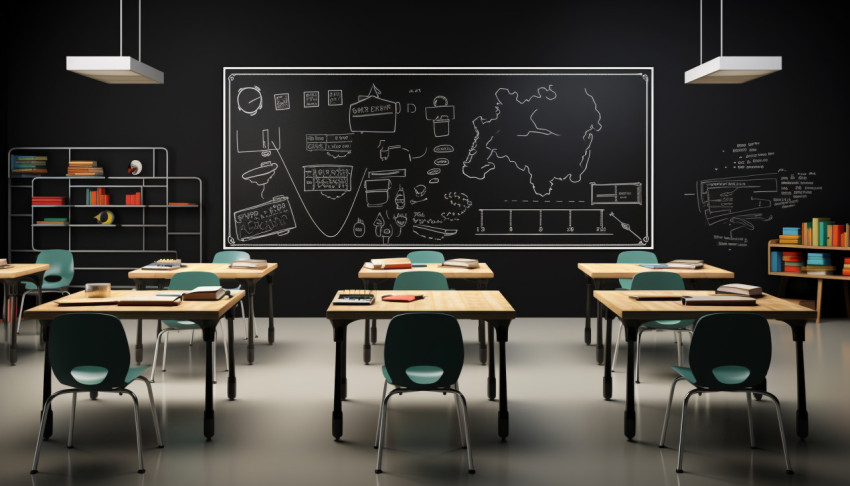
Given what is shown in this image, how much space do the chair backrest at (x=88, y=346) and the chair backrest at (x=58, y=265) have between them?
4405 millimetres

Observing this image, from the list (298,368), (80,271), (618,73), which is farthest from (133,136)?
(618,73)

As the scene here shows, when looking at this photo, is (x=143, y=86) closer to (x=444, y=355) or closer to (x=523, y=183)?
(x=523, y=183)

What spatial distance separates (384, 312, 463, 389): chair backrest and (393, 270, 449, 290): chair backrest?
5.97 feet

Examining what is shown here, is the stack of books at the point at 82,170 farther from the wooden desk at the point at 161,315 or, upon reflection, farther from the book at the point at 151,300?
the wooden desk at the point at 161,315

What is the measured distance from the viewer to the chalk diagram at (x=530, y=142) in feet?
27.2

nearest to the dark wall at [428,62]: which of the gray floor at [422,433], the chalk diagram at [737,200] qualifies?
the chalk diagram at [737,200]

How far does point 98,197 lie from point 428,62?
387cm

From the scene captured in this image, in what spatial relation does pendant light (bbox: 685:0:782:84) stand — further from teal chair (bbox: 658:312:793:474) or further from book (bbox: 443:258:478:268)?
teal chair (bbox: 658:312:793:474)

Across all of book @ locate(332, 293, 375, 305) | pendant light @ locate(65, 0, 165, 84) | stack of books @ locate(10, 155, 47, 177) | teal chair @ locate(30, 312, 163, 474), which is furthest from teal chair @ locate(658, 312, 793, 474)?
stack of books @ locate(10, 155, 47, 177)

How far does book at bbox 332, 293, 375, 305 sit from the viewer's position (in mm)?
4277

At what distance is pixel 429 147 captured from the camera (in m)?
8.30

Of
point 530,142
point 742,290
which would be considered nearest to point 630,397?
point 742,290

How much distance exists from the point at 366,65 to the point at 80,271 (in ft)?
12.8

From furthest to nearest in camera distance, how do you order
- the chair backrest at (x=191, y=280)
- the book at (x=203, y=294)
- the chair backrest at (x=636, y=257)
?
1. the chair backrest at (x=636, y=257)
2. the chair backrest at (x=191, y=280)
3. the book at (x=203, y=294)
